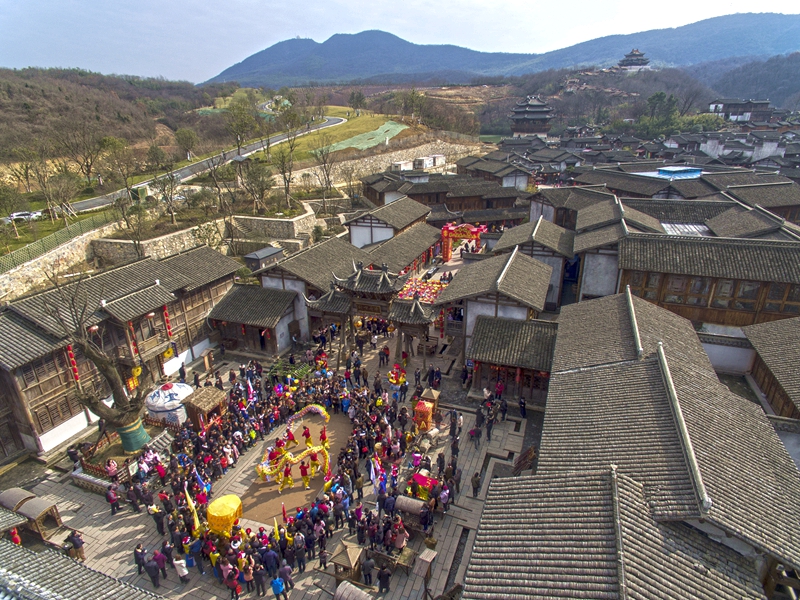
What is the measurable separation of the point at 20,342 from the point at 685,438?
23334mm

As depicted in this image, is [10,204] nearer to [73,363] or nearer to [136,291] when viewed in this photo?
[136,291]

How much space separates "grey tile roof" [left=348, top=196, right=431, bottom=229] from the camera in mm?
40062

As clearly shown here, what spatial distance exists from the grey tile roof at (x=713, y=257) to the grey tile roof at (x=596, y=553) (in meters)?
16.3

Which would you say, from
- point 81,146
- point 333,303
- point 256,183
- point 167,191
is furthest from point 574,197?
point 81,146

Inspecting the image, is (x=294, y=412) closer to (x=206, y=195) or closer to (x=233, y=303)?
(x=233, y=303)

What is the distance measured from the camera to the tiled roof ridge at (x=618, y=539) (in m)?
8.01

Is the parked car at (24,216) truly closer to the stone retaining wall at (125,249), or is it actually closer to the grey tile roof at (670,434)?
the stone retaining wall at (125,249)

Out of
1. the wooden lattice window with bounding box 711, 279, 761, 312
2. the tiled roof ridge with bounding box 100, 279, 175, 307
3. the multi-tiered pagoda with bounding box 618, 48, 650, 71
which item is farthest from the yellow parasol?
the multi-tiered pagoda with bounding box 618, 48, 650, 71

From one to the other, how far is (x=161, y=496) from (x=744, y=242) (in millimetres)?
28312

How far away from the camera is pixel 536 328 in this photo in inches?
847

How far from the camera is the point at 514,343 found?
2122 cm

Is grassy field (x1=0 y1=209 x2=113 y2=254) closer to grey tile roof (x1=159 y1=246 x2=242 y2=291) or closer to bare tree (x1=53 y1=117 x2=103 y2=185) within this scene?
bare tree (x1=53 y1=117 x2=103 y2=185)

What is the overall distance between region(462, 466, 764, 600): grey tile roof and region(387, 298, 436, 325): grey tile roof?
1313 cm

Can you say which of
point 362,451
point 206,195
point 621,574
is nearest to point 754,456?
point 621,574
